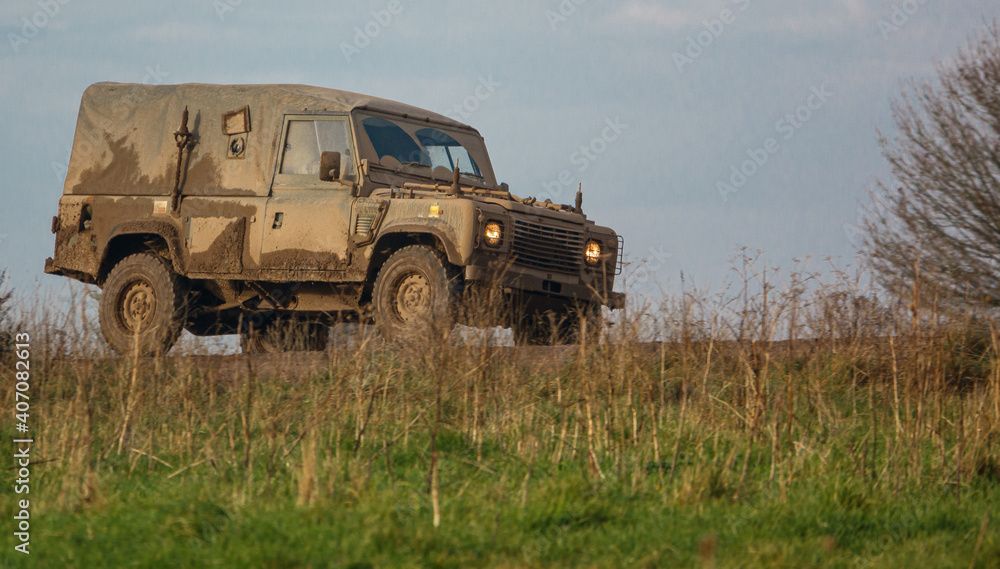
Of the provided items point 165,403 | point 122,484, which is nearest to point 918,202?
point 165,403

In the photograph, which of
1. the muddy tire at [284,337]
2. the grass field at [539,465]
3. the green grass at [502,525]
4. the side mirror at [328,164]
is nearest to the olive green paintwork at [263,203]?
the side mirror at [328,164]

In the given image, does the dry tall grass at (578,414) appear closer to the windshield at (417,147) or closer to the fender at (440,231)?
the fender at (440,231)

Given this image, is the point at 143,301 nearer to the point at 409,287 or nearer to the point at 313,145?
the point at 313,145

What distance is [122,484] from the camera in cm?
597

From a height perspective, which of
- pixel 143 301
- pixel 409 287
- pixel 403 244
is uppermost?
pixel 403 244

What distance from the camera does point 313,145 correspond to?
10.8m

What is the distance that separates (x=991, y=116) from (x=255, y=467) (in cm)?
1114

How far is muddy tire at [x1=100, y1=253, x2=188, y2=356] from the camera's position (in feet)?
37.1

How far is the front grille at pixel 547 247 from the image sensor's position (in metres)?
9.91

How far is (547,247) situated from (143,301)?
4576mm

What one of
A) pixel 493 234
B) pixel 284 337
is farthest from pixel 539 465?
pixel 284 337

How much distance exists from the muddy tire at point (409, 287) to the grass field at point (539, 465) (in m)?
0.92

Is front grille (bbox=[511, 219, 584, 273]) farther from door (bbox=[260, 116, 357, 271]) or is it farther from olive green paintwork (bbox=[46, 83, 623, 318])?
door (bbox=[260, 116, 357, 271])

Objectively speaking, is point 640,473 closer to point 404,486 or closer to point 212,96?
point 404,486
